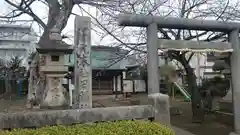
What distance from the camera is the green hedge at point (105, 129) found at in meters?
4.18

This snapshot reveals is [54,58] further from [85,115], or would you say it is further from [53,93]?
[85,115]

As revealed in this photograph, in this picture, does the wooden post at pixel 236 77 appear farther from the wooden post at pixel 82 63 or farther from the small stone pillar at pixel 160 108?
the wooden post at pixel 82 63

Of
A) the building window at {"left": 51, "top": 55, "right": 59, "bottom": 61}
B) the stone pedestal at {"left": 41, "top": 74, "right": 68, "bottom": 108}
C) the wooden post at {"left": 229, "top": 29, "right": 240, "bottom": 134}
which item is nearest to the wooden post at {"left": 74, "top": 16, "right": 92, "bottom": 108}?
the stone pedestal at {"left": 41, "top": 74, "right": 68, "bottom": 108}

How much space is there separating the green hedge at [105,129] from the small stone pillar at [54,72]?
11.6ft

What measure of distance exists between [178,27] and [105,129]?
414 centimetres

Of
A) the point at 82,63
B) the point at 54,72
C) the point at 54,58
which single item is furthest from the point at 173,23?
the point at 54,72

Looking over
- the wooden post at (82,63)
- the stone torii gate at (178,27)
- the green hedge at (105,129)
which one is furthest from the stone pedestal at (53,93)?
the green hedge at (105,129)

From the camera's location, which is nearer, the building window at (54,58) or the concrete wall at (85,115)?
the concrete wall at (85,115)

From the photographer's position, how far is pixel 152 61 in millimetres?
6434

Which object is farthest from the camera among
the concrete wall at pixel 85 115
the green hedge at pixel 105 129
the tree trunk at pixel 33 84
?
the tree trunk at pixel 33 84

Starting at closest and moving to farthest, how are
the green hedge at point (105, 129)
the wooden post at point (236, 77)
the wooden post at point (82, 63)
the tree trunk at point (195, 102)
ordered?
the green hedge at point (105, 129)
the wooden post at point (236, 77)
the wooden post at point (82, 63)
the tree trunk at point (195, 102)

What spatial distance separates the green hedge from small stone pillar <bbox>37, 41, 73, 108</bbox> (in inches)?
140

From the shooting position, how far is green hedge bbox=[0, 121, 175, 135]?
418 cm

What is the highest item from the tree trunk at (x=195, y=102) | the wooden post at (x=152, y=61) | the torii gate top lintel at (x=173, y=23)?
the torii gate top lintel at (x=173, y=23)
